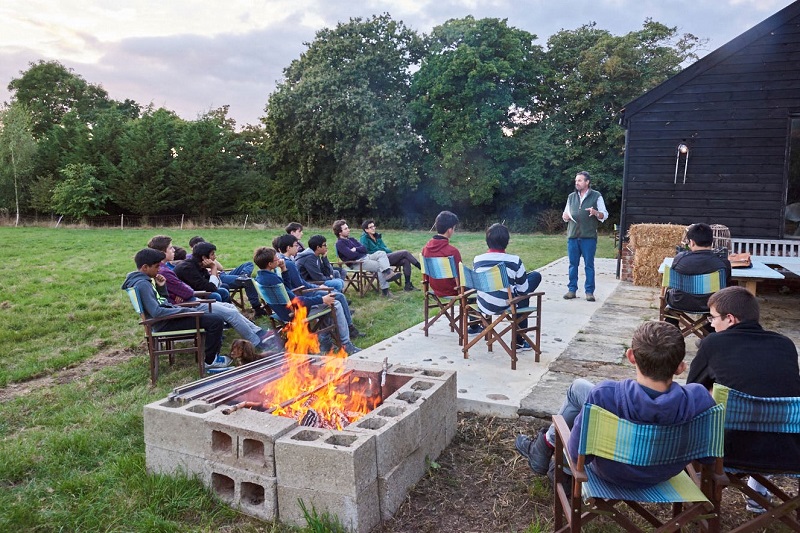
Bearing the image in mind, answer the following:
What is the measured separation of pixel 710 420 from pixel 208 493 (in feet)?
7.12

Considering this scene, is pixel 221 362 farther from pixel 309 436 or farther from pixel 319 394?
pixel 309 436

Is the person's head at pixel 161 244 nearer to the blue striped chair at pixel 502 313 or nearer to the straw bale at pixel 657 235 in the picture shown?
the blue striped chair at pixel 502 313

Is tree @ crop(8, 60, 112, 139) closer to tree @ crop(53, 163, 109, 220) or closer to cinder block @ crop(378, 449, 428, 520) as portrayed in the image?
tree @ crop(53, 163, 109, 220)

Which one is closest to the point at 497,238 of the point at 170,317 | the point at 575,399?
the point at 575,399

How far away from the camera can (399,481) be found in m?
2.52

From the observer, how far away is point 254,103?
30.2 metres

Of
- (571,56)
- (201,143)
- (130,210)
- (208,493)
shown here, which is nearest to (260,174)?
(201,143)

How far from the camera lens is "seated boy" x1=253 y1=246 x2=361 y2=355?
4.87 m

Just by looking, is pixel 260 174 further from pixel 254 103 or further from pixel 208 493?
pixel 208 493

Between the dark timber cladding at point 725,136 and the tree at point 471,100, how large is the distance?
14.4 metres

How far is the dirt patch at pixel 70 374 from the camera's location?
4.31 metres

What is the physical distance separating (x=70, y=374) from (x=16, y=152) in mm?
31684

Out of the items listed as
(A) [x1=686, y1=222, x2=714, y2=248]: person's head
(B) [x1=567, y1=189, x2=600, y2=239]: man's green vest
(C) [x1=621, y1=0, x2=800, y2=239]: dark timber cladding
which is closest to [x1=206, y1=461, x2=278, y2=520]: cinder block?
(A) [x1=686, y1=222, x2=714, y2=248]: person's head

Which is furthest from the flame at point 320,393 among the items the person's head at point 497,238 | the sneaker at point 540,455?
the person's head at point 497,238
